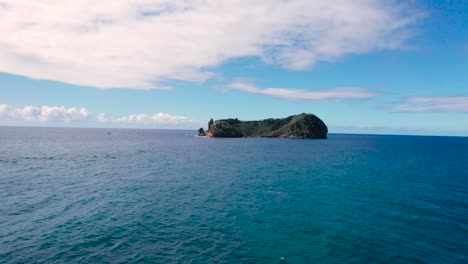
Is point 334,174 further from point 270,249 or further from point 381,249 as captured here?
point 270,249

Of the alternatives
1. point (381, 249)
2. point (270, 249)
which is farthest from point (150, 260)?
point (381, 249)

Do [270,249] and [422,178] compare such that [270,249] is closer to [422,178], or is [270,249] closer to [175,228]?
[175,228]

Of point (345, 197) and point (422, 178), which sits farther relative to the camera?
point (422, 178)

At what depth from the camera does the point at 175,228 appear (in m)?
30.4

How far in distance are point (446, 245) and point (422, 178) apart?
46.4 meters

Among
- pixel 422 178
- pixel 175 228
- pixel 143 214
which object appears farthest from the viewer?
pixel 422 178

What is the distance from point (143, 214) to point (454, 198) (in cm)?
5382

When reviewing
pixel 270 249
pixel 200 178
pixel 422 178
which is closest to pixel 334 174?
pixel 422 178

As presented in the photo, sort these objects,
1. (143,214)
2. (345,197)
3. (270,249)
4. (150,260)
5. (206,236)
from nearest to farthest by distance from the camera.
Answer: (150,260) → (270,249) → (206,236) → (143,214) → (345,197)

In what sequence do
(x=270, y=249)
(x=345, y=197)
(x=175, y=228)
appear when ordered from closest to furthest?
(x=270, y=249) < (x=175, y=228) < (x=345, y=197)

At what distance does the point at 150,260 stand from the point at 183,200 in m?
18.5

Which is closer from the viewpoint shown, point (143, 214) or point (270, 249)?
point (270, 249)

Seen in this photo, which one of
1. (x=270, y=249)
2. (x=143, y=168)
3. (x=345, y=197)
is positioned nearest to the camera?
(x=270, y=249)

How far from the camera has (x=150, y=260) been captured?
23.1 m
